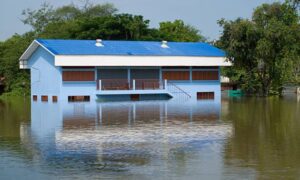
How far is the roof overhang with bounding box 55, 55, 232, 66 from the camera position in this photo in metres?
38.8

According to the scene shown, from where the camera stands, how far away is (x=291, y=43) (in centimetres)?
4112

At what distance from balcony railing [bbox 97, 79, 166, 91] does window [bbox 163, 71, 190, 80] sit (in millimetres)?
1124

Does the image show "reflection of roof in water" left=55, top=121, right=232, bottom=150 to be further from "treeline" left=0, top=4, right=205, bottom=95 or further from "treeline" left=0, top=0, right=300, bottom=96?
"treeline" left=0, top=4, right=205, bottom=95

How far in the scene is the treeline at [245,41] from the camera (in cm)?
4122

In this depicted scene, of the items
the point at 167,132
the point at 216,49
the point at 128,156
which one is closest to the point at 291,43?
the point at 216,49

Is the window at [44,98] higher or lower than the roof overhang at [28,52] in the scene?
lower

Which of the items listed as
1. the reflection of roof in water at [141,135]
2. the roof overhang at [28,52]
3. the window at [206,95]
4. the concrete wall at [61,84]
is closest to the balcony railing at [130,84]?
the concrete wall at [61,84]

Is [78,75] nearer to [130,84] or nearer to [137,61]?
[130,84]

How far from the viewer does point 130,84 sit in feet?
136

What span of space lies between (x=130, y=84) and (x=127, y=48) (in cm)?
314

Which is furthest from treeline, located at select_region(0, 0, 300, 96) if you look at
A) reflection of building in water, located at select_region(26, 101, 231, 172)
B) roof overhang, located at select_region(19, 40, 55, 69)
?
reflection of building in water, located at select_region(26, 101, 231, 172)

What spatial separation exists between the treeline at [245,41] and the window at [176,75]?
144 inches

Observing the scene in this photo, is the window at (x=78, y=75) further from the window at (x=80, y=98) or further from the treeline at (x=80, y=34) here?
the treeline at (x=80, y=34)

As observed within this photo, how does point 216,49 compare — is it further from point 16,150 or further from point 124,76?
point 16,150
